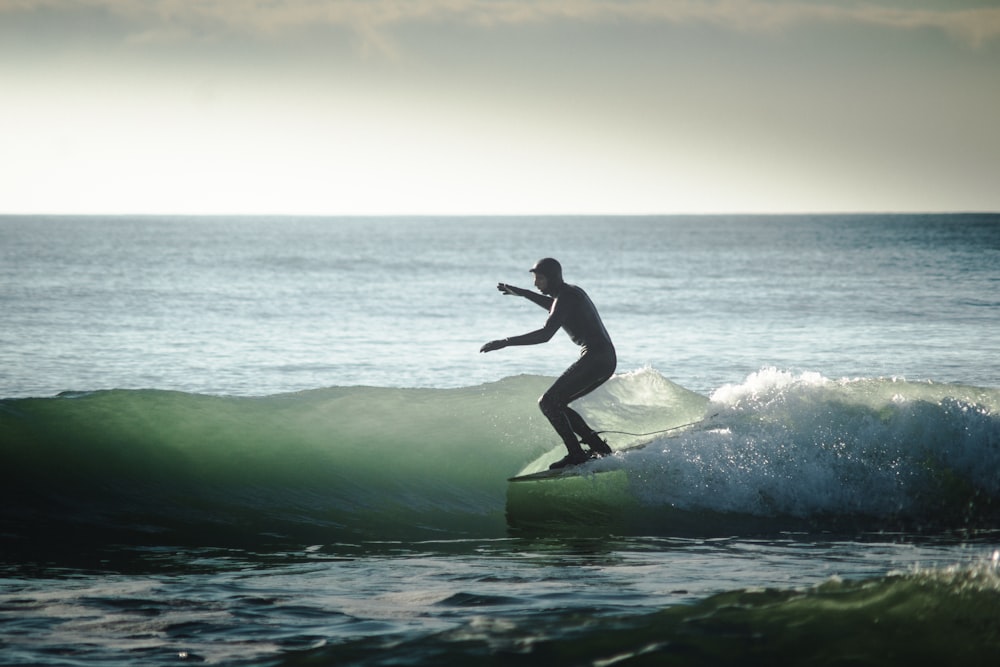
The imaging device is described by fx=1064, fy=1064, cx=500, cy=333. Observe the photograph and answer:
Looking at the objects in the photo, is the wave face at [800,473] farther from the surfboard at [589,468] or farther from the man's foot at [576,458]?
the man's foot at [576,458]

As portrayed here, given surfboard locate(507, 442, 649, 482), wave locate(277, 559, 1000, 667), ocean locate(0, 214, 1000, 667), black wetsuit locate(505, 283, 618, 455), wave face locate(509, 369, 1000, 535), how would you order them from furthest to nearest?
wave face locate(509, 369, 1000, 535) → surfboard locate(507, 442, 649, 482) → black wetsuit locate(505, 283, 618, 455) → ocean locate(0, 214, 1000, 667) → wave locate(277, 559, 1000, 667)

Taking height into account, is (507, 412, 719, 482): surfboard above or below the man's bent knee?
below

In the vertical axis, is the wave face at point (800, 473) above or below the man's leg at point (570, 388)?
below

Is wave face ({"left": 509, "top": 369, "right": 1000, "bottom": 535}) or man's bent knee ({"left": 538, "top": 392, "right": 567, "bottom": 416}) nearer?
man's bent knee ({"left": 538, "top": 392, "right": 567, "bottom": 416})

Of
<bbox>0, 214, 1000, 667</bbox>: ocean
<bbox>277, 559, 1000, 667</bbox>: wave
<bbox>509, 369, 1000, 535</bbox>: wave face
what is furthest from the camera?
<bbox>509, 369, 1000, 535</bbox>: wave face

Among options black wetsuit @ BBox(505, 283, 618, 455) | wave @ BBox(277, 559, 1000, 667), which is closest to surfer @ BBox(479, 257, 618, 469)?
black wetsuit @ BBox(505, 283, 618, 455)

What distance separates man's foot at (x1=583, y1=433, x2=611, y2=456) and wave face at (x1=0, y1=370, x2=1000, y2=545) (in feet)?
0.33

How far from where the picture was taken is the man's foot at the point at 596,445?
9.93 meters

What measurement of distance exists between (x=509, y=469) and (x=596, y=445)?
2716mm

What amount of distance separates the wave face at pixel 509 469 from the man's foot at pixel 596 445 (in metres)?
0.10

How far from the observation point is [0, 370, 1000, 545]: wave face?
10047 millimetres

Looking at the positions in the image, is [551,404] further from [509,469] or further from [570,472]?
[509,469]

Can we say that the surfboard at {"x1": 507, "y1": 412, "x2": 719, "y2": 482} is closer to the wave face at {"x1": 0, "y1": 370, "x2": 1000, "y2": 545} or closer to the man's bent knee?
the wave face at {"x1": 0, "y1": 370, "x2": 1000, "y2": 545}

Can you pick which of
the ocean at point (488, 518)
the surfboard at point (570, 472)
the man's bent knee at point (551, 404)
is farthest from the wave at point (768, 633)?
the surfboard at point (570, 472)
